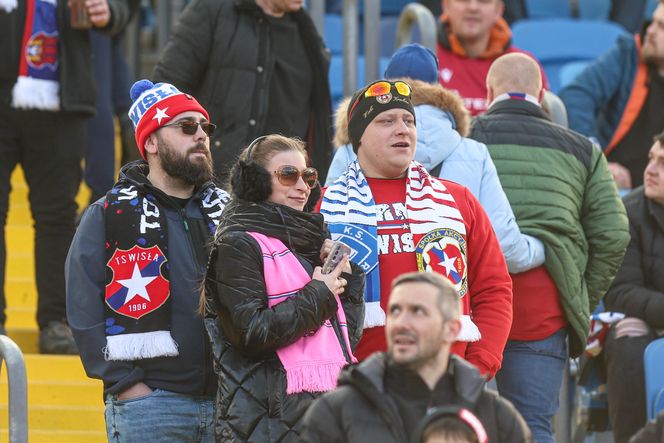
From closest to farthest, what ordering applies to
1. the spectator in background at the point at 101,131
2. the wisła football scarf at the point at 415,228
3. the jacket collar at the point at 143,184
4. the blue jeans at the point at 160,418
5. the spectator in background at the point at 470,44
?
the blue jeans at the point at 160,418, the wisła football scarf at the point at 415,228, the jacket collar at the point at 143,184, the spectator in background at the point at 101,131, the spectator in background at the point at 470,44

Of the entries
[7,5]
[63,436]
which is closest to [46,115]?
[7,5]

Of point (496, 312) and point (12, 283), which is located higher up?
point (496, 312)

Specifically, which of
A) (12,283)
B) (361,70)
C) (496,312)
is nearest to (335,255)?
(496,312)

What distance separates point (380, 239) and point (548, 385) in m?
1.17

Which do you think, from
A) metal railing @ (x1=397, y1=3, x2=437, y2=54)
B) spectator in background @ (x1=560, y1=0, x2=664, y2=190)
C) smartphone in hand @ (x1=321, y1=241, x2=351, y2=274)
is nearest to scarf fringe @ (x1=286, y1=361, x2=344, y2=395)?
smartphone in hand @ (x1=321, y1=241, x2=351, y2=274)

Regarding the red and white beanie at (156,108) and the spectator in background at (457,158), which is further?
the spectator in background at (457,158)

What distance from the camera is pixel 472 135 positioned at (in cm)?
667

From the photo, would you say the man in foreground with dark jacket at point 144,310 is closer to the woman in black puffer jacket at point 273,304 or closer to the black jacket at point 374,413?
the woman in black puffer jacket at point 273,304

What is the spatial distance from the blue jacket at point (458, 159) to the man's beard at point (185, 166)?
63 cm

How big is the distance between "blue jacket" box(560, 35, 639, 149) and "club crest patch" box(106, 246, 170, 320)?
3.87 m

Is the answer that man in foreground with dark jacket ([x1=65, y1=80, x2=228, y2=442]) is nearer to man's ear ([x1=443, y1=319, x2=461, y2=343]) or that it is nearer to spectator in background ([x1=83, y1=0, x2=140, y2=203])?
man's ear ([x1=443, y1=319, x2=461, y2=343])

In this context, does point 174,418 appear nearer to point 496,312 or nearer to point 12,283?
point 496,312

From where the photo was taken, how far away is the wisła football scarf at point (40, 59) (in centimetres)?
754

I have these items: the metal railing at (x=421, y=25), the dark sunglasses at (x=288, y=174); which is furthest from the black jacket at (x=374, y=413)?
the metal railing at (x=421, y=25)
